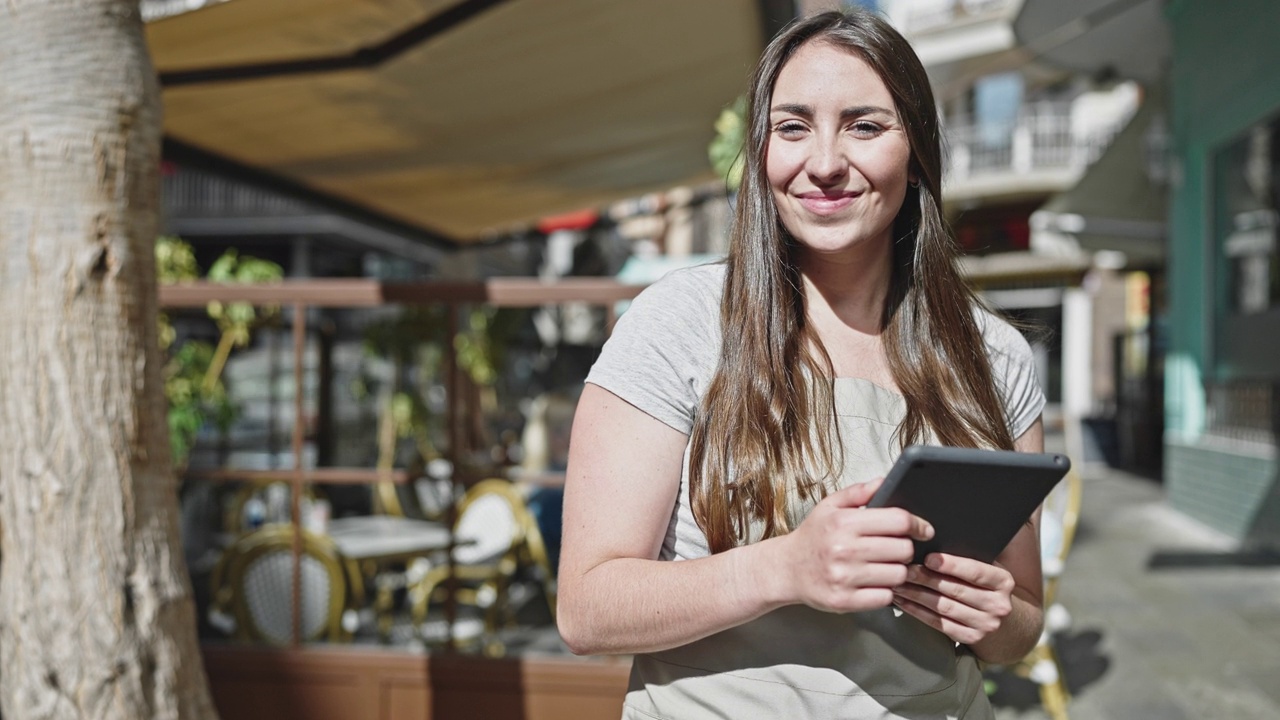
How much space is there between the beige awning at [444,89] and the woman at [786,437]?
7.60 feet

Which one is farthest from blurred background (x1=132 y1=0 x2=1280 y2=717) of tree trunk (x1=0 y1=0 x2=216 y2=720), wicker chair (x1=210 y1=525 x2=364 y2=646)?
tree trunk (x1=0 y1=0 x2=216 y2=720)

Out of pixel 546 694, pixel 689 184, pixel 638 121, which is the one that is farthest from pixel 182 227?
pixel 546 694

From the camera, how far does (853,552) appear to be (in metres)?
1.02

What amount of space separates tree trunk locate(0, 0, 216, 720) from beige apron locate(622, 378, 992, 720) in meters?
1.50

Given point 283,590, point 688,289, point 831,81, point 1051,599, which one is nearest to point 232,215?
point 283,590

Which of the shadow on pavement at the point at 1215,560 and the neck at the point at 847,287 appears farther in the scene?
the shadow on pavement at the point at 1215,560

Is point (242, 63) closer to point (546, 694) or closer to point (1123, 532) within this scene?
point (546, 694)

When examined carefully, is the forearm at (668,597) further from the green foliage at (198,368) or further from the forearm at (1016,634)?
the green foliage at (198,368)

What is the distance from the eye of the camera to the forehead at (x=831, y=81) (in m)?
1.26

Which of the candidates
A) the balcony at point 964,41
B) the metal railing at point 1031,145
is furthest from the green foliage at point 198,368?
the metal railing at point 1031,145

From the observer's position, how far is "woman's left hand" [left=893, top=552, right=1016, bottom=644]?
1.15 m

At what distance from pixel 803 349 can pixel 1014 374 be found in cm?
35

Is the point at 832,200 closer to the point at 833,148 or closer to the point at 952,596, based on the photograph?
the point at 833,148

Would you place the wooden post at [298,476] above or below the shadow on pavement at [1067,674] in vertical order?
above
